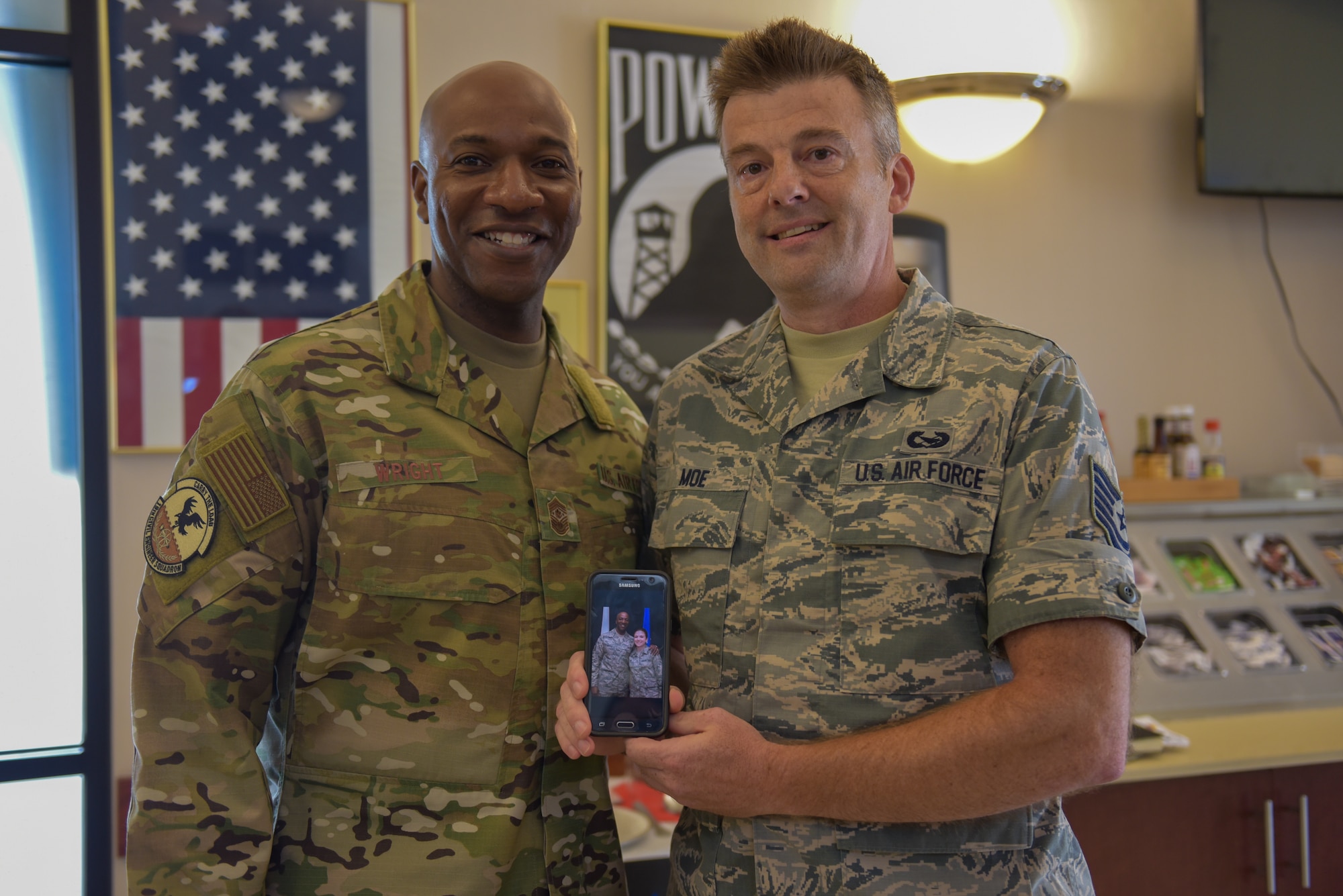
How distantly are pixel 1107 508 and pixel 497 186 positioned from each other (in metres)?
0.88

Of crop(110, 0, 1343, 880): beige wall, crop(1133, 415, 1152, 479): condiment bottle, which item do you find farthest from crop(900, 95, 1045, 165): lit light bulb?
crop(1133, 415, 1152, 479): condiment bottle

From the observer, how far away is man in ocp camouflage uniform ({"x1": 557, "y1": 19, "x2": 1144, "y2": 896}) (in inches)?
41.4

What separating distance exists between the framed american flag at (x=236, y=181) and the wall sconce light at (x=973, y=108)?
1.31 meters

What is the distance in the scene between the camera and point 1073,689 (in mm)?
1030

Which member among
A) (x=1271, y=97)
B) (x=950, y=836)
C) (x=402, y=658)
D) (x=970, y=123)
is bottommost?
(x=950, y=836)

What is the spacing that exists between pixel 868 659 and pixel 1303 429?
268 cm

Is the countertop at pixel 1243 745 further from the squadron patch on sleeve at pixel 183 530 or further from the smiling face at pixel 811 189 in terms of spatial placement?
the smiling face at pixel 811 189

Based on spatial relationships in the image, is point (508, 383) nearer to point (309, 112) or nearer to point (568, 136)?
point (568, 136)

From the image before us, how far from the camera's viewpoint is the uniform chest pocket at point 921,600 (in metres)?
1.13

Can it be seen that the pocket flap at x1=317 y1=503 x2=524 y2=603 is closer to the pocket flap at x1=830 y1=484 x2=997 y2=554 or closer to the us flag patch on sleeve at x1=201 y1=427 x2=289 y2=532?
A: the us flag patch on sleeve at x1=201 y1=427 x2=289 y2=532

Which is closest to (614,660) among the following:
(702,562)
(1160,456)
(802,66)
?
(702,562)

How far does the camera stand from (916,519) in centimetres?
114

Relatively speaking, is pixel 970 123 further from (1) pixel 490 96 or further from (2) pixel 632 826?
(2) pixel 632 826

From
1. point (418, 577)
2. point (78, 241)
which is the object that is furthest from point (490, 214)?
point (78, 241)
